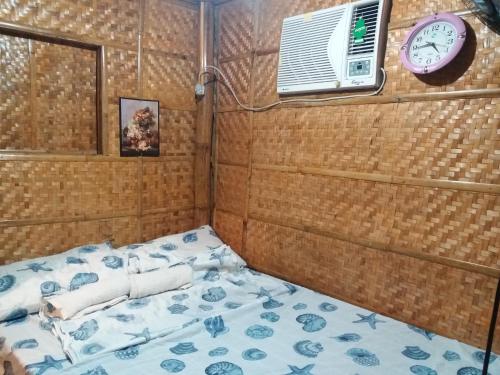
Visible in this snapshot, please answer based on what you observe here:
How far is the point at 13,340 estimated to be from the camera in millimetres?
1540

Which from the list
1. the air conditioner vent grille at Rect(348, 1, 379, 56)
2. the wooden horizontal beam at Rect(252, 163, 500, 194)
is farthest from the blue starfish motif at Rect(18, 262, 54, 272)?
the air conditioner vent grille at Rect(348, 1, 379, 56)

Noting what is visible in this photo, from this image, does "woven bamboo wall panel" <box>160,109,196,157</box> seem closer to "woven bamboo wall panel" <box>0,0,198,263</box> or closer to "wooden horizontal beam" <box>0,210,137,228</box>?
"woven bamboo wall panel" <box>0,0,198,263</box>

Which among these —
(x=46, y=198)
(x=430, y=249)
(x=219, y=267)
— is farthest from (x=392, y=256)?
(x=46, y=198)

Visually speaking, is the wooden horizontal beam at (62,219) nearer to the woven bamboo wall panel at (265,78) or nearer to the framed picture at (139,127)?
the framed picture at (139,127)

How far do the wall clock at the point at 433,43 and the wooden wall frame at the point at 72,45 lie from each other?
5.84ft

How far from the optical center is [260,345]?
161 cm

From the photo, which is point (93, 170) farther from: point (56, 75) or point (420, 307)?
point (420, 307)

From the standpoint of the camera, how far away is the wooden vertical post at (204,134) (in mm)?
2719

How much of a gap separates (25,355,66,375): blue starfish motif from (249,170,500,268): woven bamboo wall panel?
1.45 metres

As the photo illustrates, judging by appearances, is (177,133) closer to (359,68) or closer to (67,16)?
(67,16)

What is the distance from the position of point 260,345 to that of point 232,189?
1319 millimetres

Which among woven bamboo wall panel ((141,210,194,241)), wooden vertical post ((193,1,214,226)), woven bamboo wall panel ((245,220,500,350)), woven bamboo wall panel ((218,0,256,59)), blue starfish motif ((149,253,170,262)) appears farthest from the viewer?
wooden vertical post ((193,1,214,226))

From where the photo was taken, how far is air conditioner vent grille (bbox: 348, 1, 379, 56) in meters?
1.84

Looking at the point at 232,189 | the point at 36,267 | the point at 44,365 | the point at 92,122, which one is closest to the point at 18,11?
the point at 92,122
